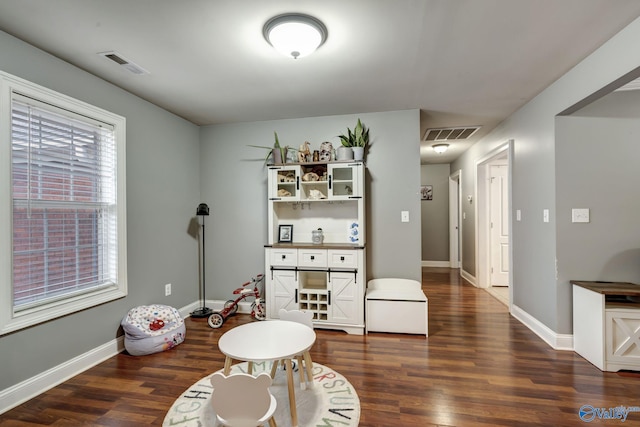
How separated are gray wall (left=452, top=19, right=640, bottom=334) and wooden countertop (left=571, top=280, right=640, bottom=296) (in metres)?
0.12

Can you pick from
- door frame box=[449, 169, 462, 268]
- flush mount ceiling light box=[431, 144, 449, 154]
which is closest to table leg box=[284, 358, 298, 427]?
flush mount ceiling light box=[431, 144, 449, 154]

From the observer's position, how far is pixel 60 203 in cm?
234

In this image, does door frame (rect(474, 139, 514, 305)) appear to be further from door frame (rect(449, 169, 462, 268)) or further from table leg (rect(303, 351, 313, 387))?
table leg (rect(303, 351, 313, 387))

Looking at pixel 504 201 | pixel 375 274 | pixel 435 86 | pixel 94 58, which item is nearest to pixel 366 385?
pixel 375 274

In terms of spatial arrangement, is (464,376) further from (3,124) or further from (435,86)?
(3,124)

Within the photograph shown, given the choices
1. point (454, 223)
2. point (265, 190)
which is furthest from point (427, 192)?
point (265, 190)

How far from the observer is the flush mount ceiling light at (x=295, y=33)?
1.86 m

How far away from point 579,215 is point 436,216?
175 inches

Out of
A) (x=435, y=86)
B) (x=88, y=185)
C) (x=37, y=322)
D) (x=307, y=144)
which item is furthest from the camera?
(x=307, y=144)

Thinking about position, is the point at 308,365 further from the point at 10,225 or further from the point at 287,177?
the point at 10,225

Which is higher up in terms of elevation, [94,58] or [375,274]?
[94,58]

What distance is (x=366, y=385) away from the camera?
220 centimetres

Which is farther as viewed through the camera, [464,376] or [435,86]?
[435,86]

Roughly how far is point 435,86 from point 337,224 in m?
1.84
